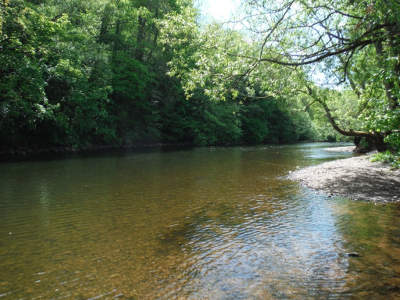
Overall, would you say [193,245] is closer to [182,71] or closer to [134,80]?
[182,71]

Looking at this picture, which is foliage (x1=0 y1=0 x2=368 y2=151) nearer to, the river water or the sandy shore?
the sandy shore

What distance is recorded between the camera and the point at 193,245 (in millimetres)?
6281

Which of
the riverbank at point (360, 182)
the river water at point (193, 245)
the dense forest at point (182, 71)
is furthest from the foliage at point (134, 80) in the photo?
the river water at point (193, 245)

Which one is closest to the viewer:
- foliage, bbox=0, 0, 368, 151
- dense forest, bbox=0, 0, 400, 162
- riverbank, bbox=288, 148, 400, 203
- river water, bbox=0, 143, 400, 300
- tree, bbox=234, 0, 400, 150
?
river water, bbox=0, 143, 400, 300

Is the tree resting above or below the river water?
above

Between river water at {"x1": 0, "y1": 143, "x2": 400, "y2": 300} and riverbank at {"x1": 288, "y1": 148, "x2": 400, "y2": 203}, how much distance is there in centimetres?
92

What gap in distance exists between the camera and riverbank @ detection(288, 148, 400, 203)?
10395 millimetres

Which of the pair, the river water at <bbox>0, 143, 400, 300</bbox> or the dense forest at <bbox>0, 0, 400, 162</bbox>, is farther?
the dense forest at <bbox>0, 0, 400, 162</bbox>

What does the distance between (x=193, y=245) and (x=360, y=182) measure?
8.54m

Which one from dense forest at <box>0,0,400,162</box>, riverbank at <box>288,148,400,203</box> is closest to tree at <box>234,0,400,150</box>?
dense forest at <box>0,0,400,162</box>

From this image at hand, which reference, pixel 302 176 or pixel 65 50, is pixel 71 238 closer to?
pixel 302 176

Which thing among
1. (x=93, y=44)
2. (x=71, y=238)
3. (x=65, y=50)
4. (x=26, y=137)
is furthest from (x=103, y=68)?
(x=71, y=238)

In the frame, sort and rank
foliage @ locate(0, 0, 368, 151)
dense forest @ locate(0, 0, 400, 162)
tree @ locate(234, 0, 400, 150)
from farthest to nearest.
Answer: foliage @ locate(0, 0, 368, 151) → dense forest @ locate(0, 0, 400, 162) → tree @ locate(234, 0, 400, 150)

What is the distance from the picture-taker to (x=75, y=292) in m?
4.40
